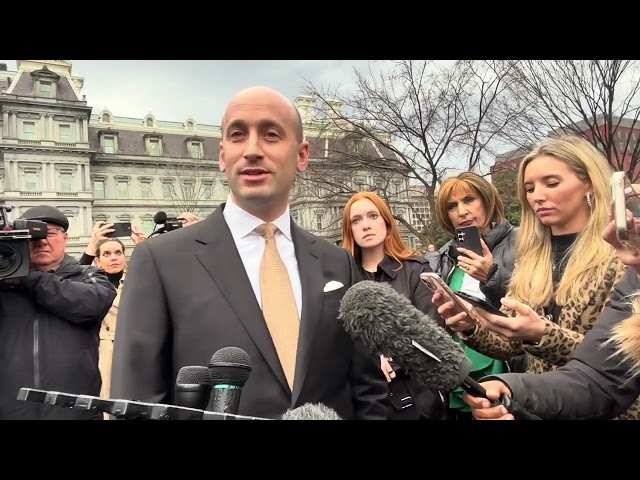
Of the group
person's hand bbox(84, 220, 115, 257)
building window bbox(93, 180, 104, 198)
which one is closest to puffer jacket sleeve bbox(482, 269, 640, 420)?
person's hand bbox(84, 220, 115, 257)

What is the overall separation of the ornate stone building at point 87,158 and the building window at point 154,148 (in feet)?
0.26

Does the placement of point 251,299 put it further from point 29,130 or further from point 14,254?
point 29,130

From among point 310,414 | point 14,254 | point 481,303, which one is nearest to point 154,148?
point 14,254

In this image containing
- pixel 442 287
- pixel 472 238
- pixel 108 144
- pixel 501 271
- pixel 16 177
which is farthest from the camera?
pixel 108 144

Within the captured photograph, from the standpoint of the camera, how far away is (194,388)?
107cm

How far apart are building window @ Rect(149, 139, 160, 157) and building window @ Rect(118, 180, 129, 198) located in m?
3.01

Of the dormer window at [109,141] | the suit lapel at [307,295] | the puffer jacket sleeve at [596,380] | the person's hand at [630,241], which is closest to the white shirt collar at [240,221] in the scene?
the suit lapel at [307,295]

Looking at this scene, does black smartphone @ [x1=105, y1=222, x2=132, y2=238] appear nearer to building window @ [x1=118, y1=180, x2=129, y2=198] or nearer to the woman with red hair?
the woman with red hair

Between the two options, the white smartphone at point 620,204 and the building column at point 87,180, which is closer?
the white smartphone at point 620,204

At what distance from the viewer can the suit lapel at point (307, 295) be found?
5.67ft

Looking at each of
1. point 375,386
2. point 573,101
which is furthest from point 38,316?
point 573,101

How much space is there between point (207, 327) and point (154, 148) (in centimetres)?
3987

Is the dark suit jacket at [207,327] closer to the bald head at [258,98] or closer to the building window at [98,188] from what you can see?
the bald head at [258,98]

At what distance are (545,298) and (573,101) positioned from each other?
10.4 m
